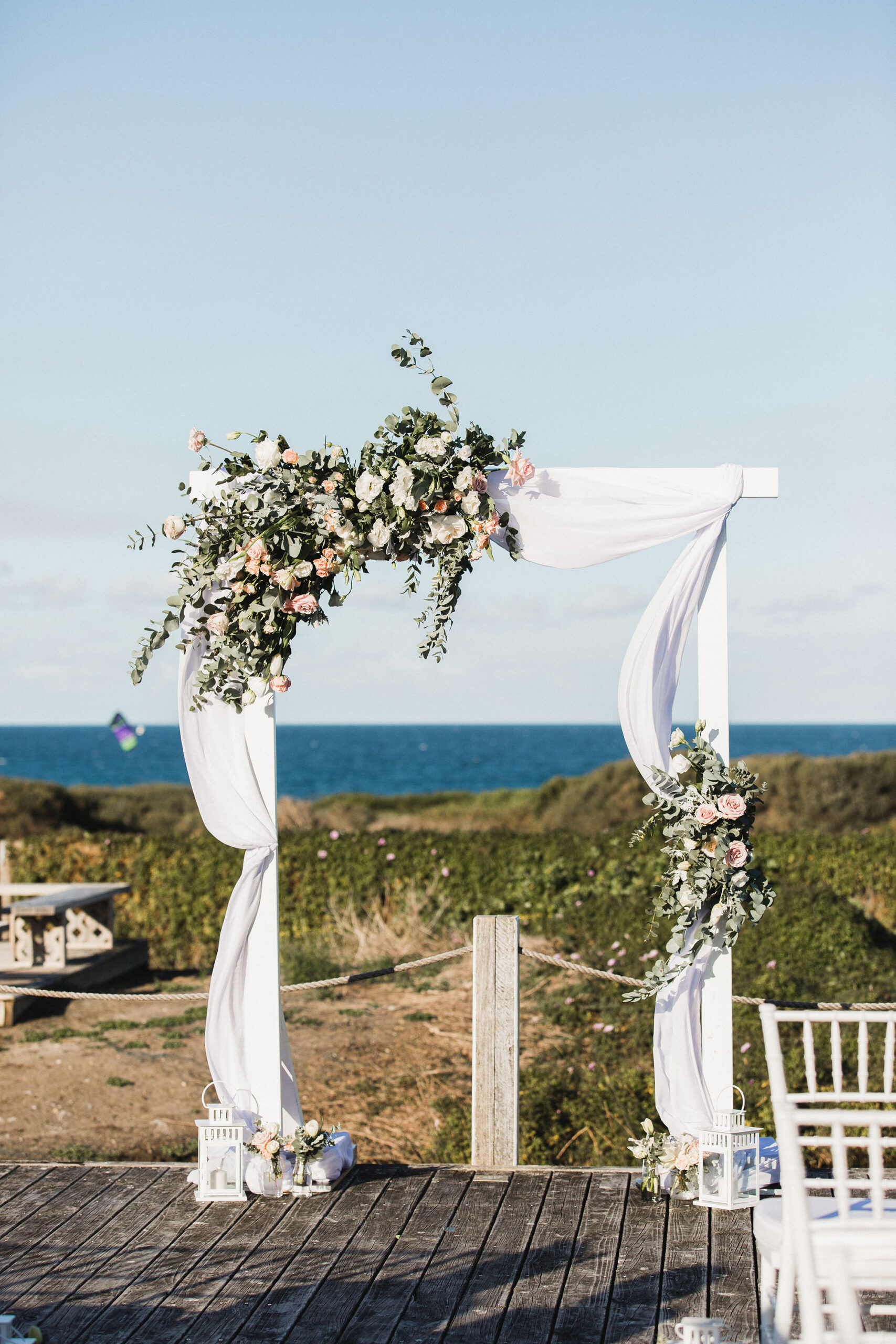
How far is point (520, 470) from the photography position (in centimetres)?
412

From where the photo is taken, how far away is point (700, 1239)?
148 inches

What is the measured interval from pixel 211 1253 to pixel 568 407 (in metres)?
4.33

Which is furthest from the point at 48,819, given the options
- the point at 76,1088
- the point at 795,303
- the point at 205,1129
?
the point at 205,1129

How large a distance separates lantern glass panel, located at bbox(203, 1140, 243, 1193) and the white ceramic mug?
1.82 meters

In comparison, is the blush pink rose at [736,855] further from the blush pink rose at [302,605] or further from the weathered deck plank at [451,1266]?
the blush pink rose at [302,605]

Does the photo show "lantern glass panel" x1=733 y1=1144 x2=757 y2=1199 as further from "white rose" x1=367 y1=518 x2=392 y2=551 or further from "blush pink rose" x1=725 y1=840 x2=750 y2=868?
"white rose" x1=367 y1=518 x2=392 y2=551

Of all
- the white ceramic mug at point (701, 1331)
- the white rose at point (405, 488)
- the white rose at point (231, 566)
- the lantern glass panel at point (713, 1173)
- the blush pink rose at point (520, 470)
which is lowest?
the lantern glass panel at point (713, 1173)

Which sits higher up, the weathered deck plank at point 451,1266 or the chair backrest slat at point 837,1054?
the chair backrest slat at point 837,1054

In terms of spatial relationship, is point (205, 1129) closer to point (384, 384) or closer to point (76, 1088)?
point (384, 384)

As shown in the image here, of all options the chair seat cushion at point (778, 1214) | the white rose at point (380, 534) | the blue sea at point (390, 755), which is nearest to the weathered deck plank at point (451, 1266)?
the chair seat cushion at point (778, 1214)

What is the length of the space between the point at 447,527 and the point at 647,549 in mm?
770

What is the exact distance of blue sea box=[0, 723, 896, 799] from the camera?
164 feet

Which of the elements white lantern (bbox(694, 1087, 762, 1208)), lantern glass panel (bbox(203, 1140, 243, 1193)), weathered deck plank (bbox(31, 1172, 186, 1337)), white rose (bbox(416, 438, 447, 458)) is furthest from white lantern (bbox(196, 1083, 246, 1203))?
white rose (bbox(416, 438, 447, 458))

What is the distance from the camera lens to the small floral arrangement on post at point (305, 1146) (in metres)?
4.22
